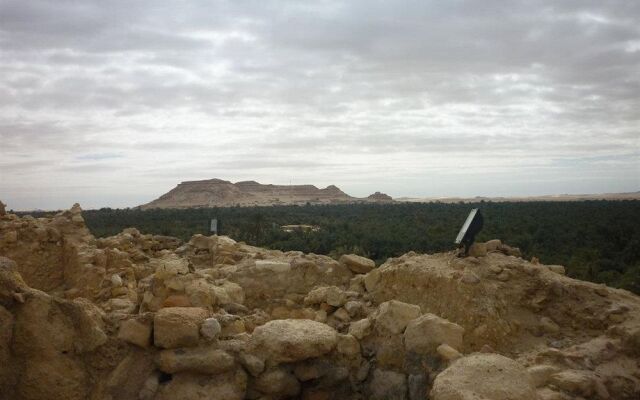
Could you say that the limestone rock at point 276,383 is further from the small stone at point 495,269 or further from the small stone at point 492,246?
the small stone at point 492,246

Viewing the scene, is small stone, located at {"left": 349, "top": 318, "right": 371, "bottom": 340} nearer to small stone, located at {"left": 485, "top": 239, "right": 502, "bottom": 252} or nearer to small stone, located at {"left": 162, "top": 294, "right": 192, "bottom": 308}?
small stone, located at {"left": 162, "top": 294, "right": 192, "bottom": 308}

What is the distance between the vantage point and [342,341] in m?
4.72

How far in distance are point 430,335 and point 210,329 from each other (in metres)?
1.91

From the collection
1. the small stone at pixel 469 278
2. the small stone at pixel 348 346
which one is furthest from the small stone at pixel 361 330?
the small stone at pixel 469 278

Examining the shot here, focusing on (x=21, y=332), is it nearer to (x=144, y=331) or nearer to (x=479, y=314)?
(x=144, y=331)

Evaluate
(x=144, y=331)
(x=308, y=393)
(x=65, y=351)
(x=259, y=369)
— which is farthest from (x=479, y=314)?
(x=65, y=351)

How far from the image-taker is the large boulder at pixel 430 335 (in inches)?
173

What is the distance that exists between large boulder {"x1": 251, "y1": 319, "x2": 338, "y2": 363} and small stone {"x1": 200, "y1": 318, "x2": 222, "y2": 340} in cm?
32

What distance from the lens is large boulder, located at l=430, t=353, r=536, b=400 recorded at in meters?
3.36

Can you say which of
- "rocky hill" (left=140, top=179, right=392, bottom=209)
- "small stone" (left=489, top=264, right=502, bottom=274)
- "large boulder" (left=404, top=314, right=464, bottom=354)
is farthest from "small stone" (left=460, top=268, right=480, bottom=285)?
"rocky hill" (left=140, top=179, right=392, bottom=209)

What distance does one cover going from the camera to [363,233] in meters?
26.2

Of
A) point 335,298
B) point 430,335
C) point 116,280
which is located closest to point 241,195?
point 116,280

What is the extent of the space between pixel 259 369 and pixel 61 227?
816 cm

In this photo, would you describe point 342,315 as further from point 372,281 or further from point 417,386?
point 417,386
